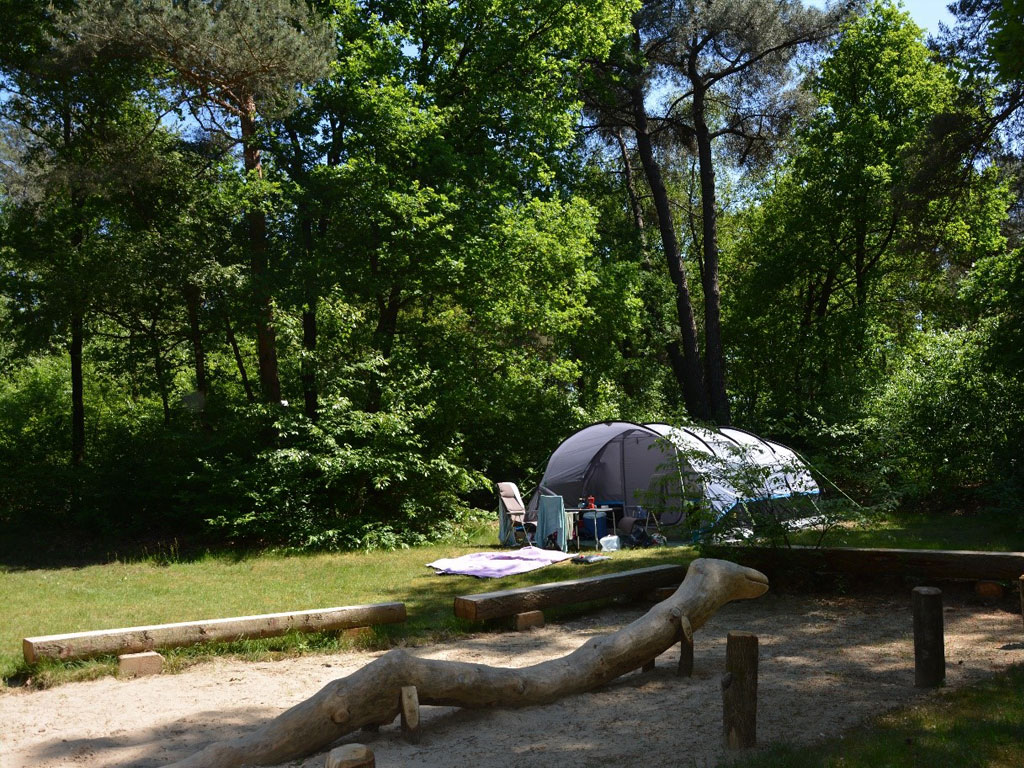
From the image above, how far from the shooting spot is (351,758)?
3131 mm

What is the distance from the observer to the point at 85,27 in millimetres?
11664

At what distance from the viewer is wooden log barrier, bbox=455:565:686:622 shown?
23.7 ft

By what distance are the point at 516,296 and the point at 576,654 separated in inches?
443

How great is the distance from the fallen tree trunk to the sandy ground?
6.7 inches

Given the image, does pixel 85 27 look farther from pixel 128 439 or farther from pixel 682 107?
pixel 682 107

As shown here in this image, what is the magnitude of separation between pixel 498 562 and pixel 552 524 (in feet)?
5.13

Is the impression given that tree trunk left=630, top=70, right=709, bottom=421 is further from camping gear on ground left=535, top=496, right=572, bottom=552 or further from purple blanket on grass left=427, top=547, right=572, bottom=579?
purple blanket on grass left=427, top=547, right=572, bottom=579

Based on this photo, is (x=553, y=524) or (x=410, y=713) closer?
(x=410, y=713)

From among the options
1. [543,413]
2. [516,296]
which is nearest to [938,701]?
[516,296]

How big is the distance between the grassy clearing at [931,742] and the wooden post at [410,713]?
1608mm

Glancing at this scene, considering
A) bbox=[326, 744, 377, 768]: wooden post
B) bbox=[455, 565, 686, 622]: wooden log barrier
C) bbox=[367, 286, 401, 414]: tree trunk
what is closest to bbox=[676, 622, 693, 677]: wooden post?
bbox=[455, 565, 686, 622]: wooden log barrier

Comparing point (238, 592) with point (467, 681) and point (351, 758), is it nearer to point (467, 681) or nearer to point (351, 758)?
point (467, 681)

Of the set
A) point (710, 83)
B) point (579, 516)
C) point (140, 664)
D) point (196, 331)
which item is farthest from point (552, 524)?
point (710, 83)

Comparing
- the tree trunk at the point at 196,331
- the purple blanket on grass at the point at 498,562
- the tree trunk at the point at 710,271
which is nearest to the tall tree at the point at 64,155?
the tree trunk at the point at 196,331
